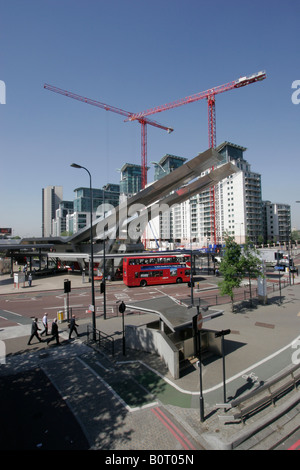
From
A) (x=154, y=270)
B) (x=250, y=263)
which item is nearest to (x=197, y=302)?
(x=250, y=263)

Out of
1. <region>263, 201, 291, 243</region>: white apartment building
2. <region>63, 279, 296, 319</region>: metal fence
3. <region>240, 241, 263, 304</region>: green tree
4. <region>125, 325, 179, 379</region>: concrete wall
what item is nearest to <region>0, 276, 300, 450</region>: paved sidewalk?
<region>125, 325, 179, 379</region>: concrete wall

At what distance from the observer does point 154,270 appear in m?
31.8

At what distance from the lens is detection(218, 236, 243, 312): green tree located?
1816cm

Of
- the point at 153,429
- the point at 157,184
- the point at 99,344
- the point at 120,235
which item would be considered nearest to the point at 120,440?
the point at 153,429

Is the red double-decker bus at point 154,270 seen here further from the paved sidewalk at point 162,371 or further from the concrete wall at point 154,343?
the concrete wall at point 154,343

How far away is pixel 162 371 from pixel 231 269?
1042cm

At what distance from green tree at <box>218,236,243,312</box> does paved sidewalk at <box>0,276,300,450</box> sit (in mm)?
1957

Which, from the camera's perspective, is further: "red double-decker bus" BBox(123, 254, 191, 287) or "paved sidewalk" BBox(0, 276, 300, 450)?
"red double-decker bus" BBox(123, 254, 191, 287)

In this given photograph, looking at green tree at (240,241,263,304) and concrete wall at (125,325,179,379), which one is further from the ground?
green tree at (240,241,263,304)

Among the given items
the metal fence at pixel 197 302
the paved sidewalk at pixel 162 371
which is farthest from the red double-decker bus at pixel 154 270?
the paved sidewalk at pixel 162 371

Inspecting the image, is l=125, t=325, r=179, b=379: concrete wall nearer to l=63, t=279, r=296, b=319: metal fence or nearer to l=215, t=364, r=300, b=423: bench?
l=215, t=364, r=300, b=423: bench

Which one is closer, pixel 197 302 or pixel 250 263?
pixel 250 263

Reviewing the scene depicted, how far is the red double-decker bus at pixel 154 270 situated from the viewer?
3072 centimetres

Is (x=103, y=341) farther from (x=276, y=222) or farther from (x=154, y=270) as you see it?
(x=276, y=222)
